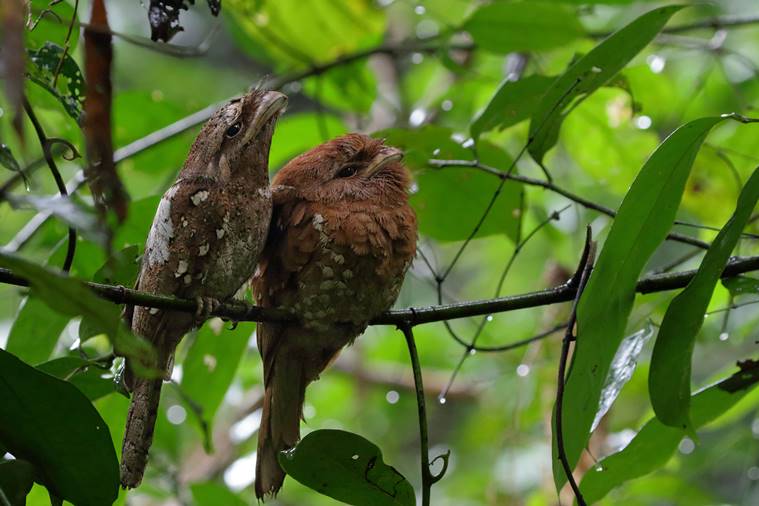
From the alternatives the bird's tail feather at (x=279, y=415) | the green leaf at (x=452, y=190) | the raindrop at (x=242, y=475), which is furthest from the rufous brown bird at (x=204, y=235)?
the raindrop at (x=242, y=475)

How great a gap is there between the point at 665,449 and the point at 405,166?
0.87 metres

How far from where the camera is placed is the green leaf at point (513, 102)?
1820 mm

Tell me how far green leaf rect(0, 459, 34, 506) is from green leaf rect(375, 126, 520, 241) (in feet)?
3.72

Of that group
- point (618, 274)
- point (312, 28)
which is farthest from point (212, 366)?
point (312, 28)

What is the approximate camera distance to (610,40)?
1518mm

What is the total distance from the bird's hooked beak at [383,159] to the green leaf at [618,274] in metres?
0.76

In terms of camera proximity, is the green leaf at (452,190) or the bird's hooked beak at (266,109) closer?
the bird's hooked beak at (266,109)

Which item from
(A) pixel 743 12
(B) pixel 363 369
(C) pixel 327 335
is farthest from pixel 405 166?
(A) pixel 743 12

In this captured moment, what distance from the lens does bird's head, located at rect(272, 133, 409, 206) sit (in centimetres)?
195

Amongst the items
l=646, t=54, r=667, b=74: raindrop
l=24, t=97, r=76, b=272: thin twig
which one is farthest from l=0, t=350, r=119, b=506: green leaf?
l=646, t=54, r=667, b=74: raindrop

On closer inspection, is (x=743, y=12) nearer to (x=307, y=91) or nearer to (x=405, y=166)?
(x=307, y=91)

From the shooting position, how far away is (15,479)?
128cm

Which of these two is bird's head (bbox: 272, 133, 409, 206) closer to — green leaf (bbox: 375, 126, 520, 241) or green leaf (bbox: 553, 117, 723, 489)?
green leaf (bbox: 375, 126, 520, 241)

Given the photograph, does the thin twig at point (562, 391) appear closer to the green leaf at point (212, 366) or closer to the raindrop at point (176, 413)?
the green leaf at point (212, 366)
